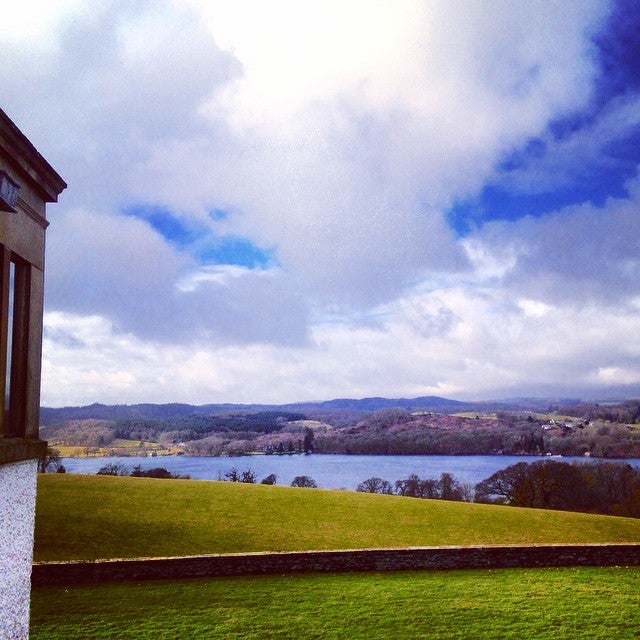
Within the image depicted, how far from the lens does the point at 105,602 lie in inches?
473

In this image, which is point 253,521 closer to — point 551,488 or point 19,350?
point 19,350

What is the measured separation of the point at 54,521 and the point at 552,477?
33654 mm

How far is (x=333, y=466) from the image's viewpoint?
228 feet


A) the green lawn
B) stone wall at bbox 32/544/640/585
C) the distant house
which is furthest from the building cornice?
stone wall at bbox 32/544/640/585

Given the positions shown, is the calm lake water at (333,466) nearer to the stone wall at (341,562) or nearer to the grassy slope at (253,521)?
the grassy slope at (253,521)

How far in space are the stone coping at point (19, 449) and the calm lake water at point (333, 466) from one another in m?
45.2

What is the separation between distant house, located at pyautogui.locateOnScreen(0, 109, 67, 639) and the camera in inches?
187

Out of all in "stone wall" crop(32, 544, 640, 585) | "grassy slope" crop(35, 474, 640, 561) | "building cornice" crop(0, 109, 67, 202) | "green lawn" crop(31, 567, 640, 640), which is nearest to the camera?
"building cornice" crop(0, 109, 67, 202)

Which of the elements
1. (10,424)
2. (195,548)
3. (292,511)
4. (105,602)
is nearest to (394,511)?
(292,511)

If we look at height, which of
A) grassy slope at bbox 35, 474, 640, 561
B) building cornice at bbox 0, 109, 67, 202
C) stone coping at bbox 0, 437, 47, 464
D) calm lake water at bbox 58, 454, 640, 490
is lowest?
calm lake water at bbox 58, 454, 640, 490

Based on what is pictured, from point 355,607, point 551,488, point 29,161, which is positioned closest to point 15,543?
→ point 29,161

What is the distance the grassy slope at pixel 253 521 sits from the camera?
18828 mm

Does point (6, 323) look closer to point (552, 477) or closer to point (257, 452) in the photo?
point (552, 477)

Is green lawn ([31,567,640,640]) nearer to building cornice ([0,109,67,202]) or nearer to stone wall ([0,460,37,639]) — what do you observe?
stone wall ([0,460,37,639])
